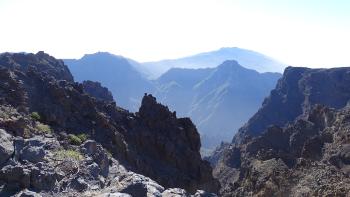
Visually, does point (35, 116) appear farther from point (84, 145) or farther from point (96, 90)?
point (96, 90)

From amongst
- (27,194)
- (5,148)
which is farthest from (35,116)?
(27,194)

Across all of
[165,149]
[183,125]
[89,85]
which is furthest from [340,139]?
[89,85]

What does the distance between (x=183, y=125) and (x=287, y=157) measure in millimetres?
14718

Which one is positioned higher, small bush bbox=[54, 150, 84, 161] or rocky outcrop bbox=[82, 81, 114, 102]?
small bush bbox=[54, 150, 84, 161]

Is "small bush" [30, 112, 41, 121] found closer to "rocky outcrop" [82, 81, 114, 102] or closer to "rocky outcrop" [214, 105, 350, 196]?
"rocky outcrop" [214, 105, 350, 196]

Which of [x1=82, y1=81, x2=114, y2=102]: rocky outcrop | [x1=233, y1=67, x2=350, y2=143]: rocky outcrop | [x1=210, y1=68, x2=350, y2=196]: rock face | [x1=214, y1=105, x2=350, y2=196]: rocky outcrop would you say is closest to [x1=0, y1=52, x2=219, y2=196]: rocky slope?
[x1=214, y1=105, x2=350, y2=196]: rocky outcrop

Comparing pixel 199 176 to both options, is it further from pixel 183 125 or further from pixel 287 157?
pixel 287 157

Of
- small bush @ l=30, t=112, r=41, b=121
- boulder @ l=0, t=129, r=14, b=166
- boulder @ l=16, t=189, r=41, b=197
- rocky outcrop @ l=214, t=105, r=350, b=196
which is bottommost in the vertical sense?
rocky outcrop @ l=214, t=105, r=350, b=196

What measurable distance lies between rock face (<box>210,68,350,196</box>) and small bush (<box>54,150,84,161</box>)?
60.2ft

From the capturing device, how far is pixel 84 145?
74.0 ft

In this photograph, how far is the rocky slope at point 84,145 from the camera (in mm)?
16266

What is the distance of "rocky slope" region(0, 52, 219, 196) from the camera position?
16.3 m

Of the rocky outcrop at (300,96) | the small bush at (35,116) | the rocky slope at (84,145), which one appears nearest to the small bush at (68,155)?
the rocky slope at (84,145)

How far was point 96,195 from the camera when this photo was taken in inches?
630
